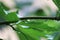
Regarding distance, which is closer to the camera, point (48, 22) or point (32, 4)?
point (48, 22)

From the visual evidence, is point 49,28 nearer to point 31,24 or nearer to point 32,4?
point 31,24

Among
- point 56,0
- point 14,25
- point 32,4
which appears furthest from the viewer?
point 32,4

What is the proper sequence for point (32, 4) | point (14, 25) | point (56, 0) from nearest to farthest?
1. point (56, 0)
2. point (14, 25)
3. point (32, 4)

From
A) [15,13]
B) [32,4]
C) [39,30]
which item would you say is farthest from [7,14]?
[32,4]

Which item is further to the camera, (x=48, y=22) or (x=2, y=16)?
(x=48, y=22)

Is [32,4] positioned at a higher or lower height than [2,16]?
higher

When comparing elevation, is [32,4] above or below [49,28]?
above

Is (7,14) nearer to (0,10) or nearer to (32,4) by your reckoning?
(0,10)
